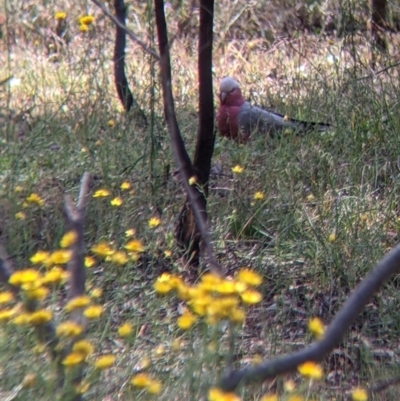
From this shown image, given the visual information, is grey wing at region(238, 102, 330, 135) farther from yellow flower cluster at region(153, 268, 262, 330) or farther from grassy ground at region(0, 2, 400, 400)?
yellow flower cluster at region(153, 268, 262, 330)

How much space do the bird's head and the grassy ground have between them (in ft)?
0.73

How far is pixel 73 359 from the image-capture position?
157cm

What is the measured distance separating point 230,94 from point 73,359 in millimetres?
4113

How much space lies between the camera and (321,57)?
6488 mm

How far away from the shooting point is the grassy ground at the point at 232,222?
7.86 feet

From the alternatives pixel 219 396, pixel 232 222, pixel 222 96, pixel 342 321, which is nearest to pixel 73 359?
pixel 219 396

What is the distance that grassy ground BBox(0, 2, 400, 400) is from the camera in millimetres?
2396

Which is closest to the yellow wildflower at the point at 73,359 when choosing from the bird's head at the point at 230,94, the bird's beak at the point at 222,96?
the bird's head at the point at 230,94

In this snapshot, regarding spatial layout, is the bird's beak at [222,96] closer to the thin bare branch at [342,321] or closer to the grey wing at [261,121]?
the grey wing at [261,121]

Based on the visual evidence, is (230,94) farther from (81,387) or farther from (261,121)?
(81,387)

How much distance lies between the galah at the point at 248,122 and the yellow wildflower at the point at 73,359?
318cm

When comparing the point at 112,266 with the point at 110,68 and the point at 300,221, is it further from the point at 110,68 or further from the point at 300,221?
the point at 110,68

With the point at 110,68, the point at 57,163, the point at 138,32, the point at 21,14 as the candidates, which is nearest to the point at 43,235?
the point at 57,163

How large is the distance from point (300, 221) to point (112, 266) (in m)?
0.96
